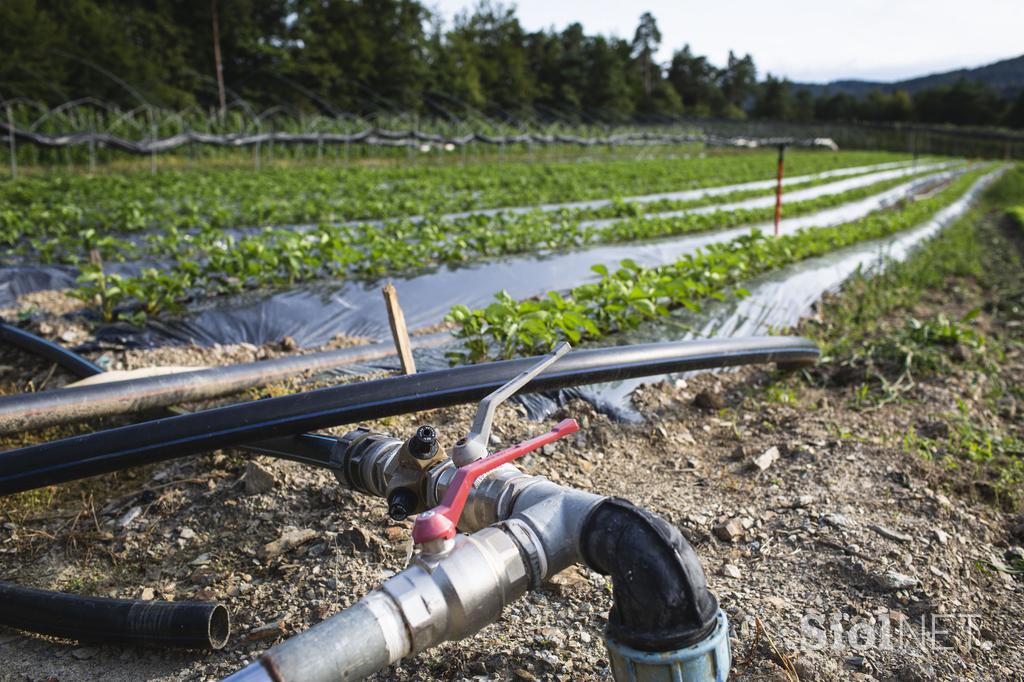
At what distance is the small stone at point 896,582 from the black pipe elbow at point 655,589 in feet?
3.31

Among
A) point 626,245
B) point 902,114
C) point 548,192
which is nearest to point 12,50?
point 548,192

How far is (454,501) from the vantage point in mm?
1351

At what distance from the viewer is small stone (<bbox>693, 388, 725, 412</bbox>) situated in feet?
11.0

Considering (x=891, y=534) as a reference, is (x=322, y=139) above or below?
above

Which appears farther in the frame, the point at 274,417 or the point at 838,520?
the point at 838,520

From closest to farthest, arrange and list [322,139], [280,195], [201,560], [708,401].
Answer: [201,560] → [708,401] → [280,195] → [322,139]

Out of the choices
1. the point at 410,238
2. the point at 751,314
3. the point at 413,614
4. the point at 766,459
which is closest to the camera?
the point at 413,614

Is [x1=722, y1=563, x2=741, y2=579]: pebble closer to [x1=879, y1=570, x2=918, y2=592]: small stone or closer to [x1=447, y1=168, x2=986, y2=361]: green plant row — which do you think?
[x1=879, y1=570, x2=918, y2=592]: small stone

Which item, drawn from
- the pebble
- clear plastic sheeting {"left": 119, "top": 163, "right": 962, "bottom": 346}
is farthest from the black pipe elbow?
clear plastic sheeting {"left": 119, "top": 163, "right": 962, "bottom": 346}

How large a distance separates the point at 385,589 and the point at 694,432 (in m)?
2.19

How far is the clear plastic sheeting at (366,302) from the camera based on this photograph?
4.43 metres

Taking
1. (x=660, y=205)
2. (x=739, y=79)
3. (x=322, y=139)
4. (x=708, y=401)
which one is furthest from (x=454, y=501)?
(x=739, y=79)

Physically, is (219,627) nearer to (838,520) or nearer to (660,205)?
(838,520)

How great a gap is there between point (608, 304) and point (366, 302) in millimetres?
1922
